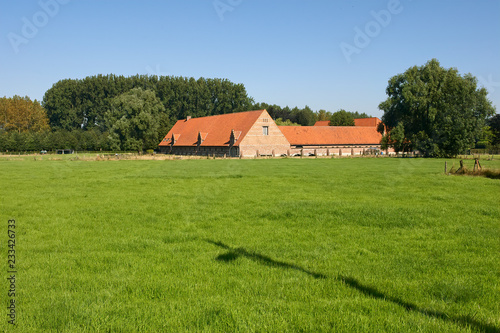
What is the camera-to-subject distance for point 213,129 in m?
78.3

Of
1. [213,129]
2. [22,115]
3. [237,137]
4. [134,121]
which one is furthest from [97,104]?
[237,137]

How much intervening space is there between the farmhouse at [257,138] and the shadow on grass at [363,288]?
58.9 metres

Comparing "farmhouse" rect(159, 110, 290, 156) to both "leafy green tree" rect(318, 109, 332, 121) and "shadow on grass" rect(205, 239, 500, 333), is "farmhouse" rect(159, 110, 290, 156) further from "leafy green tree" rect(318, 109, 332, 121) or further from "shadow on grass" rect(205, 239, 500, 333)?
"leafy green tree" rect(318, 109, 332, 121)

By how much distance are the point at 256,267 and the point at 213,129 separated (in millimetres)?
72240

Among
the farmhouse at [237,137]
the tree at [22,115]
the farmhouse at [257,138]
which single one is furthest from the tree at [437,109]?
the tree at [22,115]

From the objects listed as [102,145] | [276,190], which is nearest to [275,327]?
[276,190]

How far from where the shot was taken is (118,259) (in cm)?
764

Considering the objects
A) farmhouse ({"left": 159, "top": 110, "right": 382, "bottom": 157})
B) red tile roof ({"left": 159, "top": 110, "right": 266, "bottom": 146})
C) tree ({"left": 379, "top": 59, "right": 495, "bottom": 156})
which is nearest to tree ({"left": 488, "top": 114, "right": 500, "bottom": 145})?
farmhouse ({"left": 159, "top": 110, "right": 382, "bottom": 157})

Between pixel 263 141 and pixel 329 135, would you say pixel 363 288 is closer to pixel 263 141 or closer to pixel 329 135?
pixel 263 141

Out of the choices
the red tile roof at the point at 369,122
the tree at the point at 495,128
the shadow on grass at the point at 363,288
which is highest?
the red tile roof at the point at 369,122

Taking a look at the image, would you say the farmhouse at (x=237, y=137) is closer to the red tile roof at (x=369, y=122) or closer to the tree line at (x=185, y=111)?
the tree line at (x=185, y=111)

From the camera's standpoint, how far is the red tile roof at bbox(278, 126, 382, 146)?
259ft

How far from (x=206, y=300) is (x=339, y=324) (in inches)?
77.5

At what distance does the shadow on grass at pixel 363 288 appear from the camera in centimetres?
495
